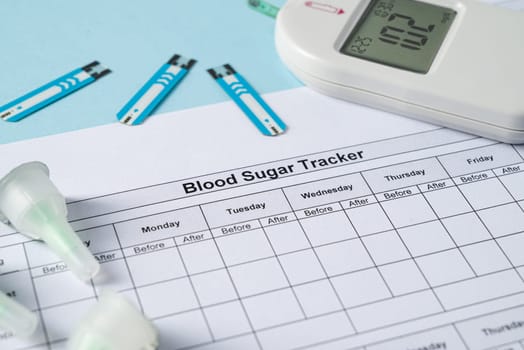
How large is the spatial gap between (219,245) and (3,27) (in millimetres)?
414

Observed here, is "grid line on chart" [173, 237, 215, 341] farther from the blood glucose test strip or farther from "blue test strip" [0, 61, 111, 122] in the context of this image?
the blood glucose test strip

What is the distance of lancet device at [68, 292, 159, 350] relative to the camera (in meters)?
0.49

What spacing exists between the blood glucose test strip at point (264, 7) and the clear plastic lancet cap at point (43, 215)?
14.9 inches

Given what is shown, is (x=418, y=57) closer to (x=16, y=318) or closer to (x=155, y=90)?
(x=155, y=90)

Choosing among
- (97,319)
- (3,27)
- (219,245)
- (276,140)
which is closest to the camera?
(97,319)

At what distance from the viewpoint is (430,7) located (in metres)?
0.78

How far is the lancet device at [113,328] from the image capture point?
49 centimetres

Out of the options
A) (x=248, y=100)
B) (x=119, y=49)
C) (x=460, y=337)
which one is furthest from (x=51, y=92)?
(x=460, y=337)

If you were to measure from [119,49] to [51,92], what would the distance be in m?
0.10

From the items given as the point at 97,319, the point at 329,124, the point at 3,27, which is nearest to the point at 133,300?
the point at 97,319

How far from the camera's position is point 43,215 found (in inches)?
22.5

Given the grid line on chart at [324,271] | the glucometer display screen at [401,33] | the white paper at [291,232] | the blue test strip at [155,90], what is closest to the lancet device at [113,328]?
the white paper at [291,232]

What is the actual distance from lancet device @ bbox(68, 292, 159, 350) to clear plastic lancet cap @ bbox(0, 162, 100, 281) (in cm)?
6

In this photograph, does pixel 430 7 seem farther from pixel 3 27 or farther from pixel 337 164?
pixel 3 27
